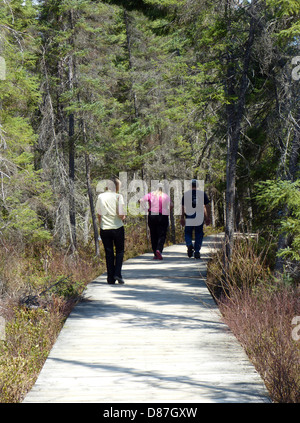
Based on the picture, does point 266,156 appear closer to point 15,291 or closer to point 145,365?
point 15,291

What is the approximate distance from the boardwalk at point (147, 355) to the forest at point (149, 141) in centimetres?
28

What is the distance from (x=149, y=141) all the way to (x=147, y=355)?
65.9 ft

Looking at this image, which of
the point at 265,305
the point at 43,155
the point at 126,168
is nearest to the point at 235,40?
the point at 265,305

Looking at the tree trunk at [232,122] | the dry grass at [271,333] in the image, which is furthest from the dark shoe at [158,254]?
the dry grass at [271,333]

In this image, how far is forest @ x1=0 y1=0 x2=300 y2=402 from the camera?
781 centimetres

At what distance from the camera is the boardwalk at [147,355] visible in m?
4.91

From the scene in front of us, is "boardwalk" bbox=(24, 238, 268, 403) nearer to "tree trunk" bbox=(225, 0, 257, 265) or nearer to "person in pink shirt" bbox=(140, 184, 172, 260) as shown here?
"tree trunk" bbox=(225, 0, 257, 265)

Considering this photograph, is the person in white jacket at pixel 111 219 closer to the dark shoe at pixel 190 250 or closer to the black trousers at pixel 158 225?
the black trousers at pixel 158 225

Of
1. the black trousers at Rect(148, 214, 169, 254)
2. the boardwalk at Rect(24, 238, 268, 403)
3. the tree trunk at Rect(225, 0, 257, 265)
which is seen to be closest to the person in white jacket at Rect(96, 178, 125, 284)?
the boardwalk at Rect(24, 238, 268, 403)

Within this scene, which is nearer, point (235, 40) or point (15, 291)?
point (15, 291)

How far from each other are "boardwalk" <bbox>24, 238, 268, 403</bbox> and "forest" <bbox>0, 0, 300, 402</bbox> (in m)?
0.28

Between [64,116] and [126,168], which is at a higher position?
[64,116]
